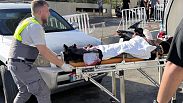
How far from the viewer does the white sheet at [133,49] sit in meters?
4.08

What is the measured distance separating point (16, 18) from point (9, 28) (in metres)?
0.41

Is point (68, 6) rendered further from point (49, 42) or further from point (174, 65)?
point (174, 65)

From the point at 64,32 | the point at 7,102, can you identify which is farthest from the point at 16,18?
the point at 7,102

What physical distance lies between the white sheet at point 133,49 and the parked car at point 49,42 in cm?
100

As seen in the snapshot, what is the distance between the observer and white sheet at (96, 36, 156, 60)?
4.08 metres

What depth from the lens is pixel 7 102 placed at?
5023mm

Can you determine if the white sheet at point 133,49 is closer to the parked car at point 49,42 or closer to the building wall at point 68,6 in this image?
the parked car at point 49,42

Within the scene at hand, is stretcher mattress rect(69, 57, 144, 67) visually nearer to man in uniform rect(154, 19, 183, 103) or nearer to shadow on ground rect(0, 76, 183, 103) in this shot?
shadow on ground rect(0, 76, 183, 103)

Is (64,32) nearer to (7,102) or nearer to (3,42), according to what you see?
(3,42)

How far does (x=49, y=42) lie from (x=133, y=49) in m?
1.65

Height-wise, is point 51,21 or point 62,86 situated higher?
point 51,21

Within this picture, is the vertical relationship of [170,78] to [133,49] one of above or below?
above

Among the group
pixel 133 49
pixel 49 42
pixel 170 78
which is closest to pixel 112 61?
pixel 133 49

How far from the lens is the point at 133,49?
410 cm
